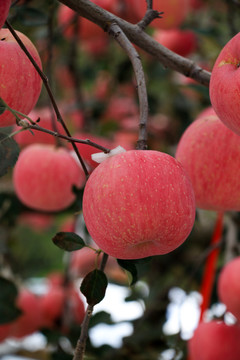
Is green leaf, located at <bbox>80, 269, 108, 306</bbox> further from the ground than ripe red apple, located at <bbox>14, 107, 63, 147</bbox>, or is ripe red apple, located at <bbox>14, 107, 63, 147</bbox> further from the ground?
green leaf, located at <bbox>80, 269, 108, 306</bbox>

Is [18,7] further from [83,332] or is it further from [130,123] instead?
[130,123]

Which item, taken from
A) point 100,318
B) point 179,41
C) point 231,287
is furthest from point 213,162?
point 179,41

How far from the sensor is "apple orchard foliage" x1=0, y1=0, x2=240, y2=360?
0.45 m

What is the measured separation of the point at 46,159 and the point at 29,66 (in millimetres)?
309

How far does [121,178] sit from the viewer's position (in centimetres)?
45

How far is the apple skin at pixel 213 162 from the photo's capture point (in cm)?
58

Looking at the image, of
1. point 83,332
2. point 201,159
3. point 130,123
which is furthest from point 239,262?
point 130,123

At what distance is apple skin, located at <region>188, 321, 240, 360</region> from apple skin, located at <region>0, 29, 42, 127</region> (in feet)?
1.55

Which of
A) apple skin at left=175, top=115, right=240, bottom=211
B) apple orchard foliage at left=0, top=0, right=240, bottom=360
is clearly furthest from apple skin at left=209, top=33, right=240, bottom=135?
apple skin at left=175, top=115, right=240, bottom=211

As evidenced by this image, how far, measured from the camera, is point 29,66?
1.63 ft

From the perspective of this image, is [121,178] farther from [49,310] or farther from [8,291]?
[49,310]

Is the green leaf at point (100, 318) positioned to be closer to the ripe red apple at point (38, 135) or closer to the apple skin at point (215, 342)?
the apple skin at point (215, 342)

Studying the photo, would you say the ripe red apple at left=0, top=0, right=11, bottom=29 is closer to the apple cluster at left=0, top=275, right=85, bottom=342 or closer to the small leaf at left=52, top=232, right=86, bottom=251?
the small leaf at left=52, top=232, right=86, bottom=251

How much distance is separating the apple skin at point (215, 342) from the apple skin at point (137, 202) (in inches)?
14.6
